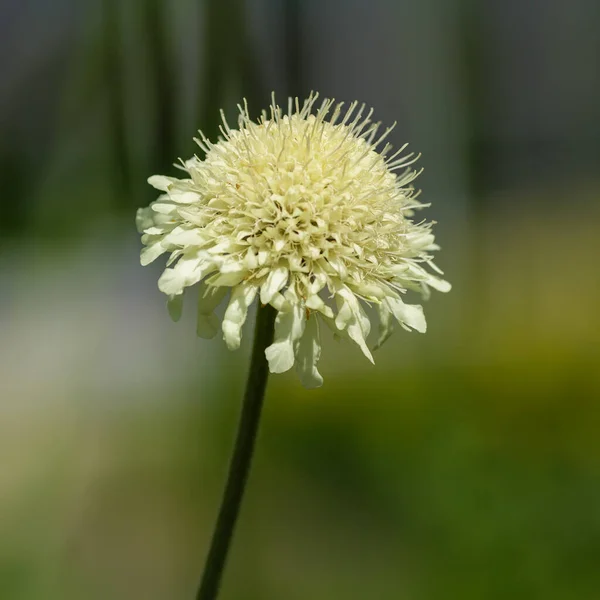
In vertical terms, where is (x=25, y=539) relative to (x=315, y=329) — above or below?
below

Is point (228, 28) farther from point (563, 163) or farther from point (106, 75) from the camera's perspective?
point (563, 163)

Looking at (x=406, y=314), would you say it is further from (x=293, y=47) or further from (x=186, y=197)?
(x=293, y=47)

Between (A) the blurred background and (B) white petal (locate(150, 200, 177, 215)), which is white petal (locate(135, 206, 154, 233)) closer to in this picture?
(B) white petal (locate(150, 200, 177, 215))

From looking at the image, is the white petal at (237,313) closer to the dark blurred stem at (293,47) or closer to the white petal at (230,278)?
the white petal at (230,278)

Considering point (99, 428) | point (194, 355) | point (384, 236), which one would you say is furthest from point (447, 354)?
point (384, 236)

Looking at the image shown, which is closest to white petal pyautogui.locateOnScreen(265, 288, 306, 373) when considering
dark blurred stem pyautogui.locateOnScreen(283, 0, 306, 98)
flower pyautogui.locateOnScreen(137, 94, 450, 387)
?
flower pyautogui.locateOnScreen(137, 94, 450, 387)

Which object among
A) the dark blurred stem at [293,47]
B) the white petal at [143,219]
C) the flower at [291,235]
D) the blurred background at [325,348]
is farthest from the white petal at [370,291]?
the dark blurred stem at [293,47]
